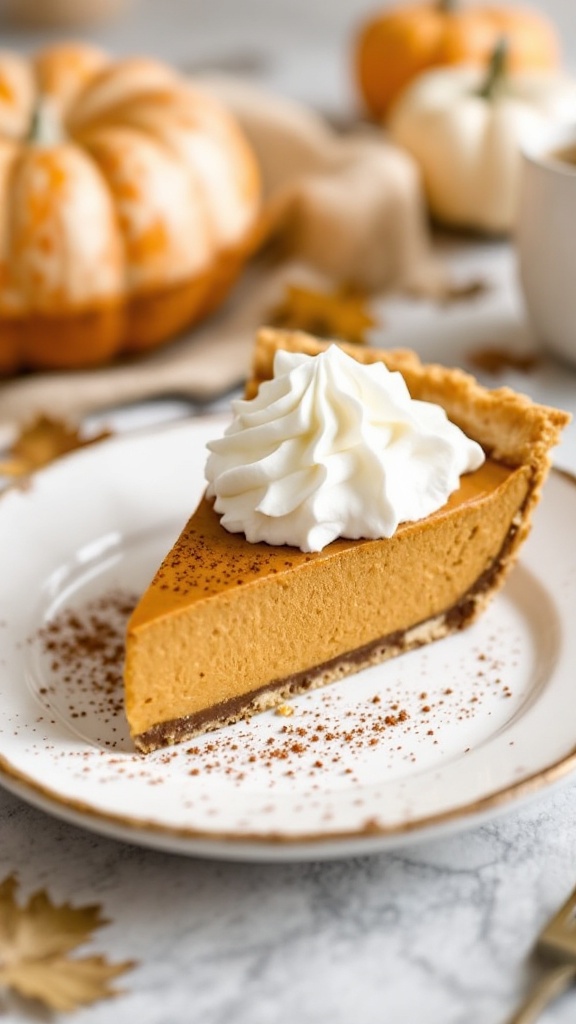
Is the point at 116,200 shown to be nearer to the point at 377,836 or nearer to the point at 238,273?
the point at 238,273

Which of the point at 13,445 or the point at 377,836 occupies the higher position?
the point at 377,836

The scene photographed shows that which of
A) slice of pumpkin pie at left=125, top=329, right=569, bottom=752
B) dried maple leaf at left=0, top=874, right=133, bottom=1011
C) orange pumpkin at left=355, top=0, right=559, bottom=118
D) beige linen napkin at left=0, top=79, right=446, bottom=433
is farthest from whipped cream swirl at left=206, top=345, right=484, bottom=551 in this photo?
orange pumpkin at left=355, top=0, right=559, bottom=118

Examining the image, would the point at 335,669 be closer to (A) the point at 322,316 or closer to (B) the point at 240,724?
(B) the point at 240,724

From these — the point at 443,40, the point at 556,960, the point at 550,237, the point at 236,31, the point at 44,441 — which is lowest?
the point at 44,441

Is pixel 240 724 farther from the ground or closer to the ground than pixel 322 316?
closer to the ground

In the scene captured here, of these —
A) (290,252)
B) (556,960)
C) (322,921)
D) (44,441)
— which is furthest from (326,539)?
(290,252)

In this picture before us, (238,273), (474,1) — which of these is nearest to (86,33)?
(474,1)
